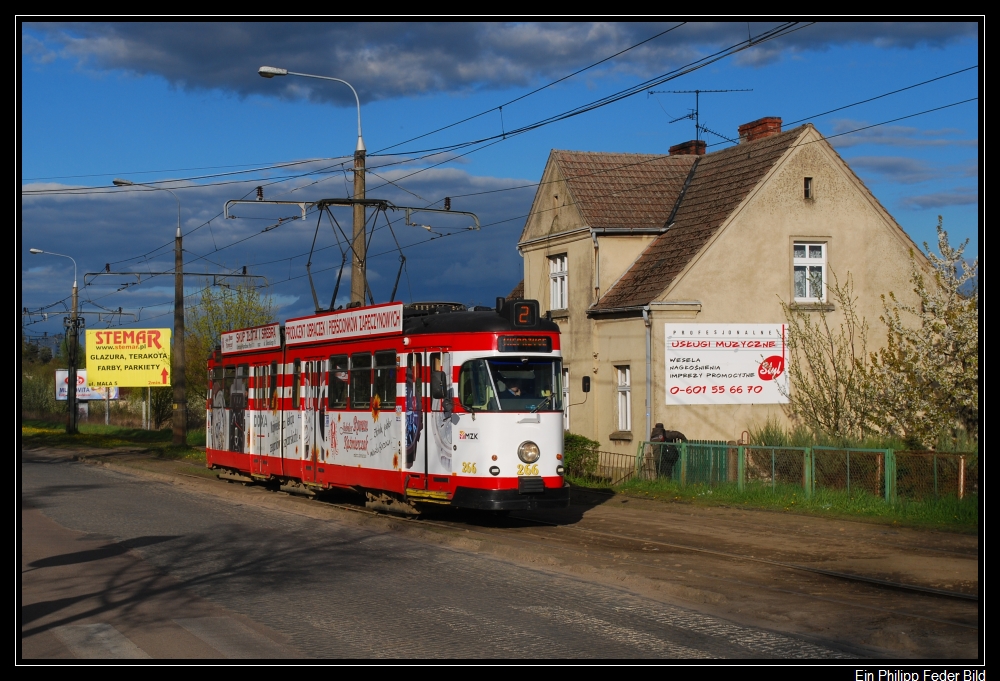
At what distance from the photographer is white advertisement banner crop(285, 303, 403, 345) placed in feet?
59.7

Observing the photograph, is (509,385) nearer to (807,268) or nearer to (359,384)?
(359,384)

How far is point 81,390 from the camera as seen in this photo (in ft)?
266

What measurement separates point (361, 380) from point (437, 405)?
2787mm

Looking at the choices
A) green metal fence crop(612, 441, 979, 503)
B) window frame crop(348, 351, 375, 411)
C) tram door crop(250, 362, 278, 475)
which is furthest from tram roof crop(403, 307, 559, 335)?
tram door crop(250, 362, 278, 475)

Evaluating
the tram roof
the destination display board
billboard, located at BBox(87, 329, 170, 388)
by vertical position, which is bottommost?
the destination display board

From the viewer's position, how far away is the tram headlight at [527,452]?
16.5 m

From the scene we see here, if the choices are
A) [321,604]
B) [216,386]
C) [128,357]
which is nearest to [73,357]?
[128,357]

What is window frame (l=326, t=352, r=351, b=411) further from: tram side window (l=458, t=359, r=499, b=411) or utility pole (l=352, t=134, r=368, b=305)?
tram side window (l=458, t=359, r=499, b=411)

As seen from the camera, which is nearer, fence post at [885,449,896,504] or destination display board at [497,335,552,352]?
destination display board at [497,335,552,352]

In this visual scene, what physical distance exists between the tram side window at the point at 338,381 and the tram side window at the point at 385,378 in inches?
55.0

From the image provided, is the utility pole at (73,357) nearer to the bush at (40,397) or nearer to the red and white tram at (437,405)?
the bush at (40,397)

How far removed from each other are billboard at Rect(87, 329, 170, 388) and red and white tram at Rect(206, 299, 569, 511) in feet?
127

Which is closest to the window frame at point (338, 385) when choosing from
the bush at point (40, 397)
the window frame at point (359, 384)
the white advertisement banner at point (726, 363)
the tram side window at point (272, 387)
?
the window frame at point (359, 384)

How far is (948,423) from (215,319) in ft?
158
